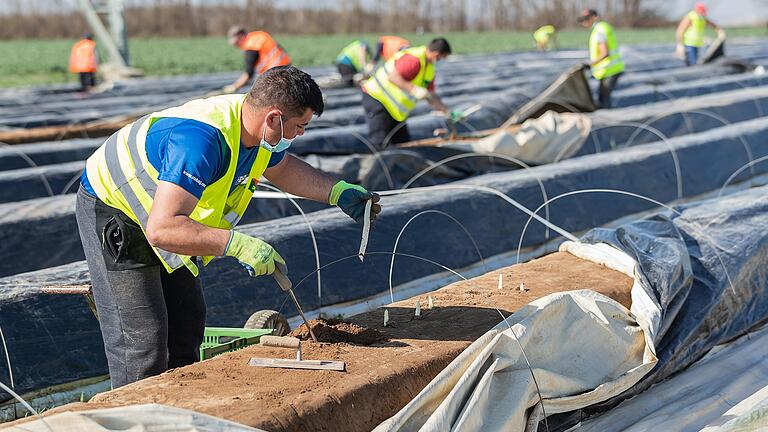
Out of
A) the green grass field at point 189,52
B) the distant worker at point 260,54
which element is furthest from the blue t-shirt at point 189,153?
the green grass field at point 189,52

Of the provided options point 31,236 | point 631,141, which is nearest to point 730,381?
point 31,236

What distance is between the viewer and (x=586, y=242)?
4.31 metres

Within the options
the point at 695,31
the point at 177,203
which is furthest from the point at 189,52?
the point at 177,203

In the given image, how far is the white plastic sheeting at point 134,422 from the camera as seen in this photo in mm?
2221

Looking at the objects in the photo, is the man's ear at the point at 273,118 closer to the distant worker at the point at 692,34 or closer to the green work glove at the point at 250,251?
the green work glove at the point at 250,251

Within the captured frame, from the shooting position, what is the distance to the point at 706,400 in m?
3.54

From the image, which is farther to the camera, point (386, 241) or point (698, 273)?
point (386, 241)

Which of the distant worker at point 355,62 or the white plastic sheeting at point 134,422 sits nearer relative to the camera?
the white plastic sheeting at point 134,422

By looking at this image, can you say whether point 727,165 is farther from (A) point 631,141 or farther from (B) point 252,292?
(B) point 252,292

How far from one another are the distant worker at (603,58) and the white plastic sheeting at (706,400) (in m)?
7.84

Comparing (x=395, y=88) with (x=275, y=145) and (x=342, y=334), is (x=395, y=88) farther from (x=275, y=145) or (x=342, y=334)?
(x=275, y=145)

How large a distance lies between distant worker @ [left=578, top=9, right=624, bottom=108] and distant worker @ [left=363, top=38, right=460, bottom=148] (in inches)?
Answer: 166

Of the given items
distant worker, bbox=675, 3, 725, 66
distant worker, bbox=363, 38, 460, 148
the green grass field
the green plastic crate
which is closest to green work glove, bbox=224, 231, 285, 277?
the green plastic crate

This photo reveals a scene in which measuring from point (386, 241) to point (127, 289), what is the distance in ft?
8.43
